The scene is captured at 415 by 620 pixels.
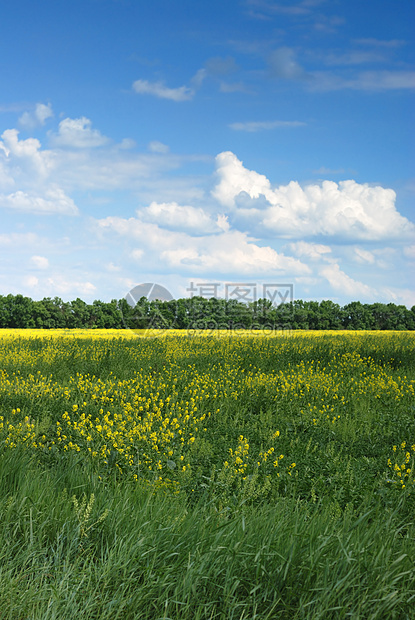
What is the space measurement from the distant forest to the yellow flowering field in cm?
3978

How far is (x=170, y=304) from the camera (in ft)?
185

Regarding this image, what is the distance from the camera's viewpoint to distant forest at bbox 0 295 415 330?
173 feet

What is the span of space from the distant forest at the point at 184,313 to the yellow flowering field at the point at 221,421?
1566 inches

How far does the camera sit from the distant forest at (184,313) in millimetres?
52750

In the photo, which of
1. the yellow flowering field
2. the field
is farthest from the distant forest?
the field

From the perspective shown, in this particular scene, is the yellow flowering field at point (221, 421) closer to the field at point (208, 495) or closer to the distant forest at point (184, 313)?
the field at point (208, 495)

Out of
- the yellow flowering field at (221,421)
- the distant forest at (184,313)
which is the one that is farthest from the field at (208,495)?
the distant forest at (184,313)

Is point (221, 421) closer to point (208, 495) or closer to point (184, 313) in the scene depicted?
point (208, 495)

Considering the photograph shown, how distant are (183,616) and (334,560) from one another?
3.04ft

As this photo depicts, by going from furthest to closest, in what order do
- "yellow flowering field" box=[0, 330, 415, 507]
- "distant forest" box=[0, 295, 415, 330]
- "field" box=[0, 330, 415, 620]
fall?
"distant forest" box=[0, 295, 415, 330] → "yellow flowering field" box=[0, 330, 415, 507] → "field" box=[0, 330, 415, 620]

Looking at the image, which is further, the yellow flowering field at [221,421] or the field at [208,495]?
the yellow flowering field at [221,421]

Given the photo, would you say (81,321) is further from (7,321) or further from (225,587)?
(225,587)

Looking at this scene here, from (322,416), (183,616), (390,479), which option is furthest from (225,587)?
(322,416)

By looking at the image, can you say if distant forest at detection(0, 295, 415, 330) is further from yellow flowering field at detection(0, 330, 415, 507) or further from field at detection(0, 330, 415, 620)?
field at detection(0, 330, 415, 620)
